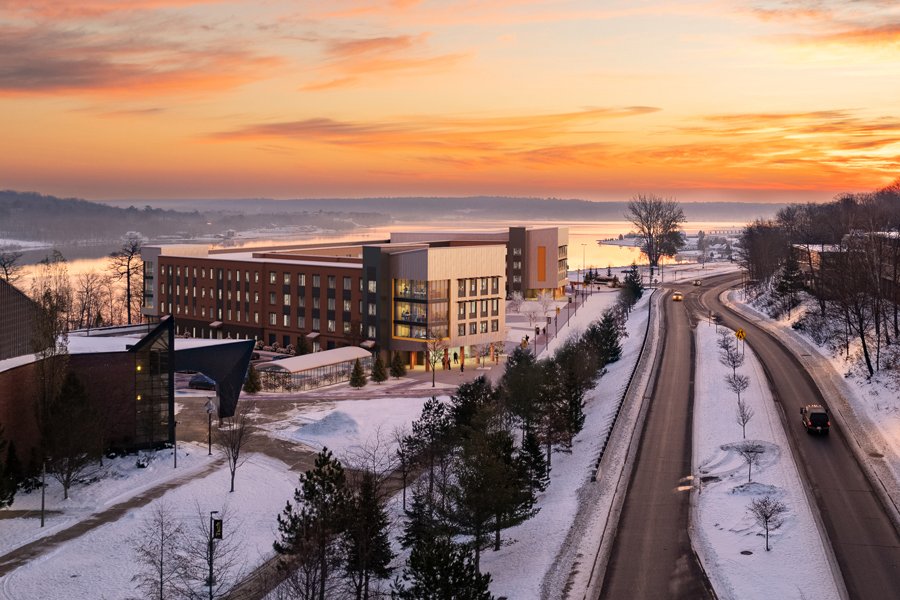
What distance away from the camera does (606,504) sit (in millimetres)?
Result: 42031

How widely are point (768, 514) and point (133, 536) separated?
30.8m

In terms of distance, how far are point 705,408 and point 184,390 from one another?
4854cm

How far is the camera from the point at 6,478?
1716 inches

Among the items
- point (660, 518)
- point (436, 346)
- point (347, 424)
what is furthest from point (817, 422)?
point (436, 346)

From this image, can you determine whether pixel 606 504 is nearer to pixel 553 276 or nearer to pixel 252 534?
pixel 252 534

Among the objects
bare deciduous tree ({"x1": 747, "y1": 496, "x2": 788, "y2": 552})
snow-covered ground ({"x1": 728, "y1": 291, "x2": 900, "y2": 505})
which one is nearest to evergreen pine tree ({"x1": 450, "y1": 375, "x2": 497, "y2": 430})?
bare deciduous tree ({"x1": 747, "y1": 496, "x2": 788, "y2": 552})

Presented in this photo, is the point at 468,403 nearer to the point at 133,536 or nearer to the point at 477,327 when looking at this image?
the point at 133,536

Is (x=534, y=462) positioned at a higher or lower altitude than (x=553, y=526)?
higher

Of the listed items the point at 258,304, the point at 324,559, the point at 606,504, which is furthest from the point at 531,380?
the point at 258,304

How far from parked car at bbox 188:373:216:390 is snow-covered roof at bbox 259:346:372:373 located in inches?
196

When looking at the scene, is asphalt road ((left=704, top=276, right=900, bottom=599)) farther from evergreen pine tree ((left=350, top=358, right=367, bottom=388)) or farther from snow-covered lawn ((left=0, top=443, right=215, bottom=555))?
evergreen pine tree ((left=350, top=358, right=367, bottom=388))

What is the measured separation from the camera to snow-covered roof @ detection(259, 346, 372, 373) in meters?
79.3

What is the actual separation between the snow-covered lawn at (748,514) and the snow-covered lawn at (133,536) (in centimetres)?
2156

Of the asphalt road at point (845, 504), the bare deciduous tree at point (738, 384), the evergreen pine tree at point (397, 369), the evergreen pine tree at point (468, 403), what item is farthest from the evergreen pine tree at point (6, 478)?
the bare deciduous tree at point (738, 384)
